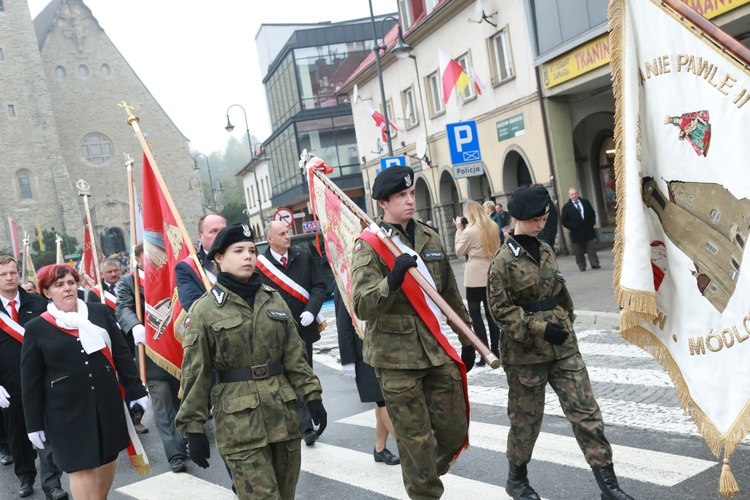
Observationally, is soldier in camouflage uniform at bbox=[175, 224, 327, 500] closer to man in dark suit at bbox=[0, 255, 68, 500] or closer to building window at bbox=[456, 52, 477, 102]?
Result: man in dark suit at bbox=[0, 255, 68, 500]

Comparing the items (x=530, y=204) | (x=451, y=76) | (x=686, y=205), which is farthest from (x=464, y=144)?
(x=686, y=205)

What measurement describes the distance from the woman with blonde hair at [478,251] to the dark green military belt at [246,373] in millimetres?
5421

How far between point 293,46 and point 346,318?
41.5 metres

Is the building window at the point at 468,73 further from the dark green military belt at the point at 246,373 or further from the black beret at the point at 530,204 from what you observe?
the dark green military belt at the point at 246,373

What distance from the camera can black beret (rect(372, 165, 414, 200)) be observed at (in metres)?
4.64

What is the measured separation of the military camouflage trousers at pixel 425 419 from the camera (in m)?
4.44

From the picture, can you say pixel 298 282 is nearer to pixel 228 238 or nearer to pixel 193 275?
pixel 193 275

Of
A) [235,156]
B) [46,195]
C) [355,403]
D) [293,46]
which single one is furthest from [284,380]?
[235,156]

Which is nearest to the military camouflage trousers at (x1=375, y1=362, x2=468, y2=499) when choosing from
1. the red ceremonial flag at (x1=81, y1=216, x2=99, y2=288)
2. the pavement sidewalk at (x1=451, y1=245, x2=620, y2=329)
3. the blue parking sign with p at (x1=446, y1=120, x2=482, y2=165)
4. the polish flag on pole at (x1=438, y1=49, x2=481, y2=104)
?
the pavement sidewalk at (x1=451, y1=245, x2=620, y2=329)

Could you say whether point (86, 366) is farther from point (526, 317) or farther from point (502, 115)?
point (502, 115)

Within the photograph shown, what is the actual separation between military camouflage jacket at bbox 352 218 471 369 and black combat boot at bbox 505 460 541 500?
88cm

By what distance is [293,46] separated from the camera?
4603cm

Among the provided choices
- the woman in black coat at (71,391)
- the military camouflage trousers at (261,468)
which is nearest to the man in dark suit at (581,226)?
the woman in black coat at (71,391)

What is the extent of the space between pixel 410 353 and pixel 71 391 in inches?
92.4
